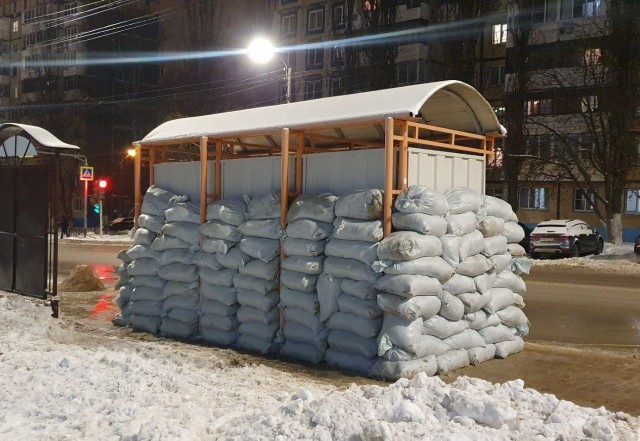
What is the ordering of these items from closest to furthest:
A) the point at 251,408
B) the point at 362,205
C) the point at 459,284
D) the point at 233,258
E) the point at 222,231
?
1. the point at 251,408
2. the point at 362,205
3. the point at 459,284
4. the point at 233,258
5. the point at 222,231

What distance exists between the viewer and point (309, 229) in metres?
7.38

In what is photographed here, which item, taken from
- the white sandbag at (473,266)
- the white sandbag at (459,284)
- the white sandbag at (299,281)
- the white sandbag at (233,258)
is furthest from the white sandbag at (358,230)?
the white sandbag at (233,258)

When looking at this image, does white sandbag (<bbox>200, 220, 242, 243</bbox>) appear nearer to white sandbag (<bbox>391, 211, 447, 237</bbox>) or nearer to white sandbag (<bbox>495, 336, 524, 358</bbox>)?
white sandbag (<bbox>391, 211, 447, 237</bbox>)

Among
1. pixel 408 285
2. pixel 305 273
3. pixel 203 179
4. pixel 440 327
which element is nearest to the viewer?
pixel 408 285

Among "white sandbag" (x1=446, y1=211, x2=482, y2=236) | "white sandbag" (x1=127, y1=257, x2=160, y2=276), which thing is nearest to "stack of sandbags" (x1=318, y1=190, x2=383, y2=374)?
"white sandbag" (x1=446, y1=211, x2=482, y2=236)

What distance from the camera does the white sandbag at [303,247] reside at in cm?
735

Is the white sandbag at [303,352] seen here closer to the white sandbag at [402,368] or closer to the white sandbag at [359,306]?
the white sandbag at [359,306]

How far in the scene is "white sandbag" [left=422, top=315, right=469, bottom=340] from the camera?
266 inches

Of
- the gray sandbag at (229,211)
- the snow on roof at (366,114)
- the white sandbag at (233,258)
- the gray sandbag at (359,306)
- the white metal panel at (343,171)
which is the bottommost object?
the gray sandbag at (359,306)

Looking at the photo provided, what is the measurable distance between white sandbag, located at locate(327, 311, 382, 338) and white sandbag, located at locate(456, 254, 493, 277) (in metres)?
1.08

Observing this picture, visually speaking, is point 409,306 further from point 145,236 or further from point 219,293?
point 145,236

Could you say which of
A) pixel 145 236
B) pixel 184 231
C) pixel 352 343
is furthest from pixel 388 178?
pixel 145 236

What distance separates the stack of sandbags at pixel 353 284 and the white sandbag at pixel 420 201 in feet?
0.81

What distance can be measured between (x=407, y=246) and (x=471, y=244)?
1110mm
